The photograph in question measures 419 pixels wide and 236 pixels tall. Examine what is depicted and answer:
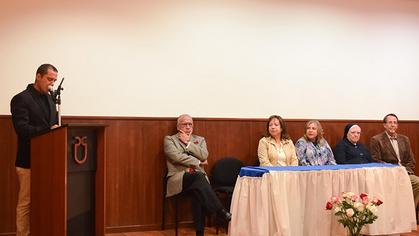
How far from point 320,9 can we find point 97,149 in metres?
4.20

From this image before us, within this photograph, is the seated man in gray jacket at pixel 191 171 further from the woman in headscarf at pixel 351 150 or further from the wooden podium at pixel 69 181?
the woman in headscarf at pixel 351 150

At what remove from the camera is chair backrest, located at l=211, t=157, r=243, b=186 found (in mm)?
5746

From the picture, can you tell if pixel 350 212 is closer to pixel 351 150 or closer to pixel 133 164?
pixel 351 150

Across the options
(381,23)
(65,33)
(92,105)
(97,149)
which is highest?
(381,23)

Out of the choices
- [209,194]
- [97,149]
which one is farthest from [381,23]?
[97,149]

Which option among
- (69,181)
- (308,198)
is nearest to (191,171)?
(308,198)

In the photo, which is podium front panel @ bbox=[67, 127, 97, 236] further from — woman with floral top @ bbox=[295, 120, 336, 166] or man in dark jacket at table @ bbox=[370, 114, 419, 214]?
man in dark jacket at table @ bbox=[370, 114, 419, 214]

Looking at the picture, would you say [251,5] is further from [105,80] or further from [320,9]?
[105,80]

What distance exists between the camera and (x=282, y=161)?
5641 mm

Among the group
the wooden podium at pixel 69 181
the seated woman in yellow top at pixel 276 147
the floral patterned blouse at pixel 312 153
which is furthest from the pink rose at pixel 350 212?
the wooden podium at pixel 69 181

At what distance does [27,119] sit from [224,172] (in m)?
2.54

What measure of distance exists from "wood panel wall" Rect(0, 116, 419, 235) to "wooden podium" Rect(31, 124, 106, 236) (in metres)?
1.65

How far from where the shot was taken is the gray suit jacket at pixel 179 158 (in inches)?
207

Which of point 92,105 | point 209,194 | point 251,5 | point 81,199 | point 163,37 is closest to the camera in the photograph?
point 81,199
